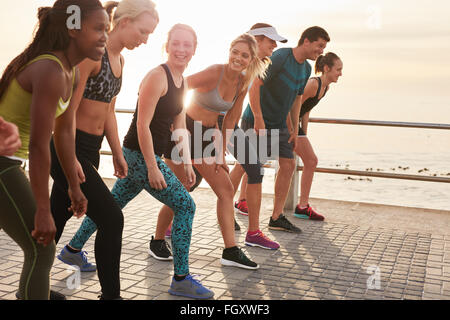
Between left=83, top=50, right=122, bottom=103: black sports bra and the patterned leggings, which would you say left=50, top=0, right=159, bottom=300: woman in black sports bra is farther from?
the patterned leggings

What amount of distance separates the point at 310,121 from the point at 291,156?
1509mm

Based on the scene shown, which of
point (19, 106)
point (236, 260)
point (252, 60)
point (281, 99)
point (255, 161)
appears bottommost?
point (236, 260)

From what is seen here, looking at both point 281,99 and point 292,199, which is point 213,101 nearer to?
point 281,99

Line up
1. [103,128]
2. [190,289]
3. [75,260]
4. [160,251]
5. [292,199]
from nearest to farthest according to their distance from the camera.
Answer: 1. [103,128]
2. [190,289]
3. [75,260]
4. [160,251]
5. [292,199]

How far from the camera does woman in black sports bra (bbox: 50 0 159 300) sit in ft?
11.0

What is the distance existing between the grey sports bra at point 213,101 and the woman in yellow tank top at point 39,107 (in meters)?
2.16

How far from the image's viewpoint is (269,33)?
543 centimetres

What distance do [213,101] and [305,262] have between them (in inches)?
63.6

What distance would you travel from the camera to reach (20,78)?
8.05 feet

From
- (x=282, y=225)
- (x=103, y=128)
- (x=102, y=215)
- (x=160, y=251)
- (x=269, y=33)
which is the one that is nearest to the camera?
(x=102, y=215)

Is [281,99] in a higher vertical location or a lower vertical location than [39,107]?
lower

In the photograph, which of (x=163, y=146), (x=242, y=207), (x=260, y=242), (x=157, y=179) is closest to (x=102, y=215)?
(x=157, y=179)

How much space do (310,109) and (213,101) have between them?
2475 mm

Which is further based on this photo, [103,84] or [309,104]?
[309,104]
